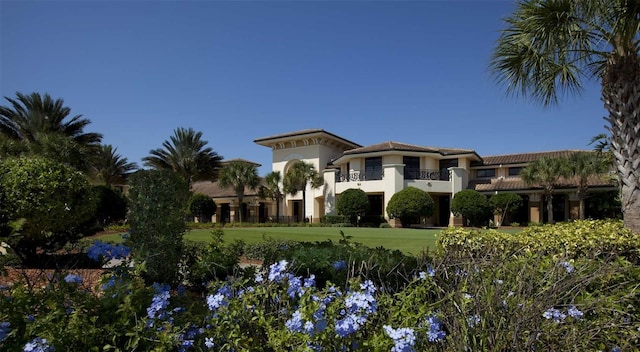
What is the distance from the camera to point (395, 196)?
32031 mm

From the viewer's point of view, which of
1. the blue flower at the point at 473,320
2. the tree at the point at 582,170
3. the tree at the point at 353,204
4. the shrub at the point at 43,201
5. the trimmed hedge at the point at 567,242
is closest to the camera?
the blue flower at the point at 473,320

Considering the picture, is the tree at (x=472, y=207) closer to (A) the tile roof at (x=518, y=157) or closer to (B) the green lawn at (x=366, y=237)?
(A) the tile roof at (x=518, y=157)

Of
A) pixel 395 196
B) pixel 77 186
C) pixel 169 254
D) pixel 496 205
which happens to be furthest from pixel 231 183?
pixel 169 254

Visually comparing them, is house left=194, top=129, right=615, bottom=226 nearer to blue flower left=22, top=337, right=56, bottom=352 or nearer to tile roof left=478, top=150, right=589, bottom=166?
tile roof left=478, top=150, right=589, bottom=166

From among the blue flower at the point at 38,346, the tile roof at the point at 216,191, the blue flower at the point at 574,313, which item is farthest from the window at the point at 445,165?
the blue flower at the point at 38,346

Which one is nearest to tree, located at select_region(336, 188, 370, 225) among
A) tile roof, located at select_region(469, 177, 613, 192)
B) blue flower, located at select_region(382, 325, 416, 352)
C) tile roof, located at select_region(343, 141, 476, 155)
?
tile roof, located at select_region(343, 141, 476, 155)

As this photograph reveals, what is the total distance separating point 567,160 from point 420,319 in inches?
1399

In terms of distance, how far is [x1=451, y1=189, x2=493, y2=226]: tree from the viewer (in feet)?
103

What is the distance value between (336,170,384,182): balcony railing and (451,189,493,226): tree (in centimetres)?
713

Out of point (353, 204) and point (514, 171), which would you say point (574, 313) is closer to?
point (353, 204)

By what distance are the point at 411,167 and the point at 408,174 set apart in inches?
49.1

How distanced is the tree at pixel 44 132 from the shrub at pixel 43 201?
1834 centimetres

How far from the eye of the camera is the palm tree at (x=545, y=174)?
Result: 31.4m

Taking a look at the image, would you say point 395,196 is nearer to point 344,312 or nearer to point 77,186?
point 77,186
